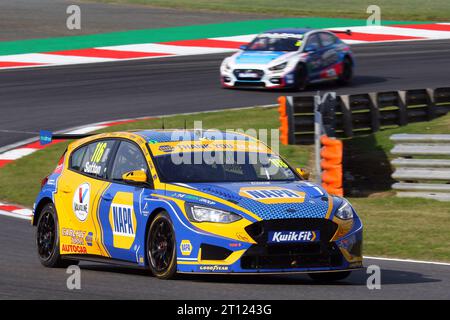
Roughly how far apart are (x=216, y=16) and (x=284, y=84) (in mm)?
14134

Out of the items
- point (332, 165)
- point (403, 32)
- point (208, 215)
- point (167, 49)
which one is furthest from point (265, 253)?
point (403, 32)

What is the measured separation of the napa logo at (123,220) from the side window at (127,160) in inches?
12.5

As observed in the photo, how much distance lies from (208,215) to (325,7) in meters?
33.8

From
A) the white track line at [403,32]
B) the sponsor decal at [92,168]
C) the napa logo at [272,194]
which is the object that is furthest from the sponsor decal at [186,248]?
the white track line at [403,32]

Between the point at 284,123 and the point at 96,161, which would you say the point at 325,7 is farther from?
the point at 96,161

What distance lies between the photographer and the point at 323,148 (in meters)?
16.6

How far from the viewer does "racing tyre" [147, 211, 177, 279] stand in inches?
377

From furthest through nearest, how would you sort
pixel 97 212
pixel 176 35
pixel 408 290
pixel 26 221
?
1. pixel 176 35
2. pixel 26 221
3. pixel 97 212
4. pixel 408 290

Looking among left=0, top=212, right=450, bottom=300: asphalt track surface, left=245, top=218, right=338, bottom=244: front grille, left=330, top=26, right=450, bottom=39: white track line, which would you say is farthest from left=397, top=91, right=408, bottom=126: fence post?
left=330, top=26, right=450, bottom=39: white track line

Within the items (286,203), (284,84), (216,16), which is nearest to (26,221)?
(286,203)

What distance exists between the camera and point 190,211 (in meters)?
9.56

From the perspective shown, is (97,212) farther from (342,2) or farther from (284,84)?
(342,2)

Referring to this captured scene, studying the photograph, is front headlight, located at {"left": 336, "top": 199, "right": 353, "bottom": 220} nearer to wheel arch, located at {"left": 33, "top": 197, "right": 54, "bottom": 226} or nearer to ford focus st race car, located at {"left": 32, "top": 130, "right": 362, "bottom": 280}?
ford focus st race car, located at {"left": 32, "top": 130, "right": 362, "bottom": 280}

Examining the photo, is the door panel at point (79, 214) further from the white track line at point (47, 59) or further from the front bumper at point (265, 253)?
the white track line at point (47, 59)
